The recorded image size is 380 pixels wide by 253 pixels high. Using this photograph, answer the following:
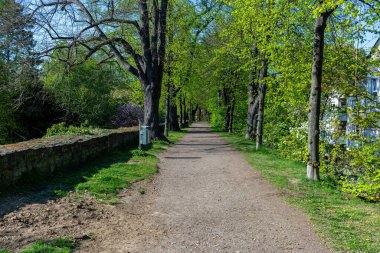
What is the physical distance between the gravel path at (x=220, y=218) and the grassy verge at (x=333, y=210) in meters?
0.27

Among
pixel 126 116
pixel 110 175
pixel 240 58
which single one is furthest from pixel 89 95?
pixel 110 175

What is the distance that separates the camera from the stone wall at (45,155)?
7.01 m

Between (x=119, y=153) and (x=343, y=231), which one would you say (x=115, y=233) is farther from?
(x=119, y=153)

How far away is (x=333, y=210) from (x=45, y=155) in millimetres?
6235

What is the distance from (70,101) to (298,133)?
14179 mm

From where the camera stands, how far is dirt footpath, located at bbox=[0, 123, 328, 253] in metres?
4.85

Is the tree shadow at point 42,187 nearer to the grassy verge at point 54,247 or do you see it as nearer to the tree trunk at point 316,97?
the grassy verge at point 54,247

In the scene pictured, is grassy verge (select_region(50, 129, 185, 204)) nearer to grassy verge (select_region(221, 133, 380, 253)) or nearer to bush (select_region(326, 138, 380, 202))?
grassy verge (select_region(221, 133, 380, 253))

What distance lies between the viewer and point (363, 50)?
12.9 metres

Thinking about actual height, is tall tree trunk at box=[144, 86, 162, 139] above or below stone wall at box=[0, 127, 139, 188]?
above

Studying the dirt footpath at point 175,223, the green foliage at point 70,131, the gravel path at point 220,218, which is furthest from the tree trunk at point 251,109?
the dirt footpath at point 175,223

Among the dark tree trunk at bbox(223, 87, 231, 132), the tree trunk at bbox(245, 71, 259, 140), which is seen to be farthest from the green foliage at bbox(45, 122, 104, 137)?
the dark tree trunk at bbox(223, 87, 231, 132)

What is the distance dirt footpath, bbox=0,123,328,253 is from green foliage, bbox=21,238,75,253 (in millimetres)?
132

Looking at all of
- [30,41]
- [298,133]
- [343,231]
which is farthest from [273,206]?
[30,41]
